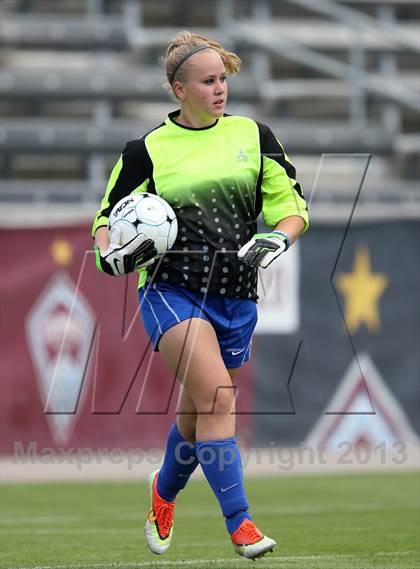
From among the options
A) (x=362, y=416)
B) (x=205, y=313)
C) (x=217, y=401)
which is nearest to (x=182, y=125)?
(x=205, y=313)

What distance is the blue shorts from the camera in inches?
167

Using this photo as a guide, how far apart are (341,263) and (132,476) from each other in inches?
104

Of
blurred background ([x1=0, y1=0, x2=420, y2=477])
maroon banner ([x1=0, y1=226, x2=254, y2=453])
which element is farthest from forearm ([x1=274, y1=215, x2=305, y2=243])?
maroon banner ([x1=0, y1=226, x2=254, y2=453])

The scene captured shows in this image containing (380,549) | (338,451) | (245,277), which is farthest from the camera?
(338,451)

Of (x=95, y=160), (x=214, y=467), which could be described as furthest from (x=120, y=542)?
(x=95, y=160)

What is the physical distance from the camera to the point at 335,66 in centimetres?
2159

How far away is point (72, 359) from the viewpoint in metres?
10.1

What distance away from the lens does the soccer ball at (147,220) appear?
163 inches

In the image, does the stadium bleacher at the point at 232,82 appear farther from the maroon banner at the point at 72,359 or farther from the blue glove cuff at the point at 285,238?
the blue glove cuff at the point at 285,238

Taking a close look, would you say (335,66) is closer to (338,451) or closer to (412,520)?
(338,451)

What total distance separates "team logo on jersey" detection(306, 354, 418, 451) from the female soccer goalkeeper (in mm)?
6043

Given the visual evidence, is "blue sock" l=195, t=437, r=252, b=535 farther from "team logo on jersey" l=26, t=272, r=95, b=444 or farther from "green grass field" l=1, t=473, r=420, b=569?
"team logo on jersey" l=26, t=272, r=95, b=444

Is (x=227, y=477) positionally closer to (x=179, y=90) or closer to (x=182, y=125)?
(x=182, y=125)

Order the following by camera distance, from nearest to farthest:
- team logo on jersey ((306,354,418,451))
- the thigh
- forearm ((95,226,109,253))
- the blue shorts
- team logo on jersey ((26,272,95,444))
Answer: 1. the thigh
2. the blue shorts
3. forearm ((95,226,109,253))
4. team logo on jersey ((26,272,95,444))
5. team logo on jersey ((306,354,418,451))
